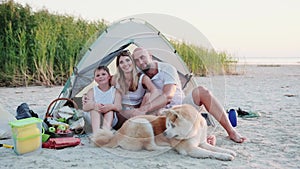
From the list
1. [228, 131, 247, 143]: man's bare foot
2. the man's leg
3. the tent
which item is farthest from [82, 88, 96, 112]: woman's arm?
[228, 131, 247, 143]: man's bare foot

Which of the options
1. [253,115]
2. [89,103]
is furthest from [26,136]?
[253,115]

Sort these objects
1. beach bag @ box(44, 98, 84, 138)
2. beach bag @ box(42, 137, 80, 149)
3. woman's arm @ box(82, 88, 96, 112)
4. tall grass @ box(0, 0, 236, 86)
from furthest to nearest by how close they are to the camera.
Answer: tall grass @ box(0, 0, 236, 86) < woman's arm @ box(82, 88, 96, 112) < beach bag @ box(44, 98, 84, 138) < beach bag @ box(42, 137, 80, 149)

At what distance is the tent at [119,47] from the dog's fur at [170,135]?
1391 millimetres

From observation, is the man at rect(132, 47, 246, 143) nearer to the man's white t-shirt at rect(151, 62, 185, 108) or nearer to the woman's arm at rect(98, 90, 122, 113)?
the man's white t-shirt at rect(151, 62, 185, 108)

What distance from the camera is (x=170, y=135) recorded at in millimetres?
2168

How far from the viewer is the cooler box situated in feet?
7.51

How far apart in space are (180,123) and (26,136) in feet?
3.39

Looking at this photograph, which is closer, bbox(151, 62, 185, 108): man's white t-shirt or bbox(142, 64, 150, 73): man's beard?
bbox(151, 62, 185, 108): man's white t-shirt

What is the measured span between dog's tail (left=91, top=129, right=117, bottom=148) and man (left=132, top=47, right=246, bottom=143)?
443 millimetres

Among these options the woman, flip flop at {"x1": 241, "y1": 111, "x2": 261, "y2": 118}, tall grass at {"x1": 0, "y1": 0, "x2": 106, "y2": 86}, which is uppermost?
tall grass at {"x1": 0, "y1": 0, "x2": 106, "y2": 86}

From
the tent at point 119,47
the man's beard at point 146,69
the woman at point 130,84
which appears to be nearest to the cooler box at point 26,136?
the woman at point 130,84

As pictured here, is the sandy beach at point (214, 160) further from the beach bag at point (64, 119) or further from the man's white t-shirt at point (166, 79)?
the man's white t-shirt at point (166, 79)

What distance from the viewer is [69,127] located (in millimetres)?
2945

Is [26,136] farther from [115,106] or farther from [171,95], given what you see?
[171,95]
